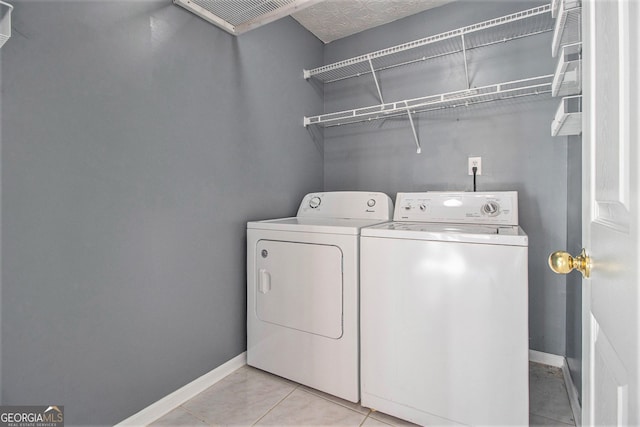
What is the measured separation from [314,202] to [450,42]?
1.41 meters

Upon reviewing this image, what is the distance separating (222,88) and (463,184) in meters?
1.65

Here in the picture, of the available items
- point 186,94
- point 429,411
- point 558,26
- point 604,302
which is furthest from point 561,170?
point 186,94

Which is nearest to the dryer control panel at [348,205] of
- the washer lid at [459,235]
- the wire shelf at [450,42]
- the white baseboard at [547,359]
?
the washer lid at [459,235]

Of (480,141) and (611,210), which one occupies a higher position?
(480,141)

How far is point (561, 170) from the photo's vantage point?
6.11 feet

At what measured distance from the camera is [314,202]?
7.57 ft

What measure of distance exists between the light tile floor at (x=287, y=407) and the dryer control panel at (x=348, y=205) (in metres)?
1.07

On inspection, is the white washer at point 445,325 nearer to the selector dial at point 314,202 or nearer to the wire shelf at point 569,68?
the wire shelf at point 569,68

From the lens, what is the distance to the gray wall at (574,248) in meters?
1.43

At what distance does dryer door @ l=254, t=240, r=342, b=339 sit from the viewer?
1577 millimetres

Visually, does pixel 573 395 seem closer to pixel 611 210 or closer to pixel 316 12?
pixel 611 210

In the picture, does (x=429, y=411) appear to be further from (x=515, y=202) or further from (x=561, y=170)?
(x=561, y=170)

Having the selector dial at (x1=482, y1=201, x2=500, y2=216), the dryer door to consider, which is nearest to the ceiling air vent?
the dryer door

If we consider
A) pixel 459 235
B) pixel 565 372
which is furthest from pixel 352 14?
pixel 565 372
